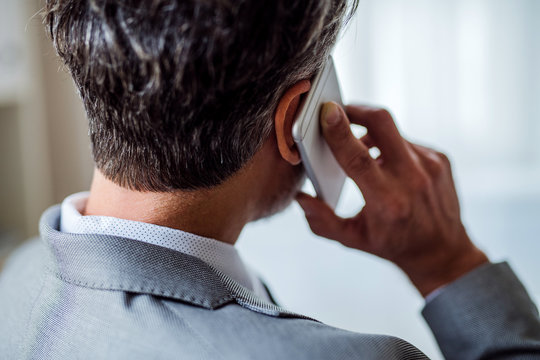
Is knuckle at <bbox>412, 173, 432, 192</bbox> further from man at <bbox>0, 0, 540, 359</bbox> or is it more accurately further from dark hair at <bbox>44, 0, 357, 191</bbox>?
dark hair at <bbox>44, 0, 357, 191</bbox>

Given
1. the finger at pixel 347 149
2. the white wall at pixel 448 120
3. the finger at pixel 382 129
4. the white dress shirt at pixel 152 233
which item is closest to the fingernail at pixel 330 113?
the finger at pixel 347 149

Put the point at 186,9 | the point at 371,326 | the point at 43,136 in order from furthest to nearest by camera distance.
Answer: the point at 43,136 → the point at 371,326 → the point at 186,9

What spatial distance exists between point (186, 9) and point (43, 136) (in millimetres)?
1774

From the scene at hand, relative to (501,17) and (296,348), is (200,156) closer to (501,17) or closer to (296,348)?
(296,348)

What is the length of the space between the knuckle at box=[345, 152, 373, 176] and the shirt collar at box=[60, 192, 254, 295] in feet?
0.72

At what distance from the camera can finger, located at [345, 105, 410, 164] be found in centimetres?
82

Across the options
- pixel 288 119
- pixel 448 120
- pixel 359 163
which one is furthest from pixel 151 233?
pixel 448 120

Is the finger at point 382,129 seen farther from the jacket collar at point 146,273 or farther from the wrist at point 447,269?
the jacket collar at point 146,273

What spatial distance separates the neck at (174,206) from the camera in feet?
2.07

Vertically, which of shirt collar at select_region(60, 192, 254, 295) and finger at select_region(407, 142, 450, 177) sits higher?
finger at select_region(407, 142, 450, 177)

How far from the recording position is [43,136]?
82.8 inches

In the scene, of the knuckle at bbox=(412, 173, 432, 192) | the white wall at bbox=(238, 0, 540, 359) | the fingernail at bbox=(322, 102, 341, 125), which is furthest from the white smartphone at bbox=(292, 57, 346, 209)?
the white wall at bbox=(238, 0, 540, 359)

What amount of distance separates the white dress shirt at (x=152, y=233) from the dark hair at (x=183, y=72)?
1.9 inches

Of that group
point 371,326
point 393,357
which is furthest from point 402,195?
point 371,326
